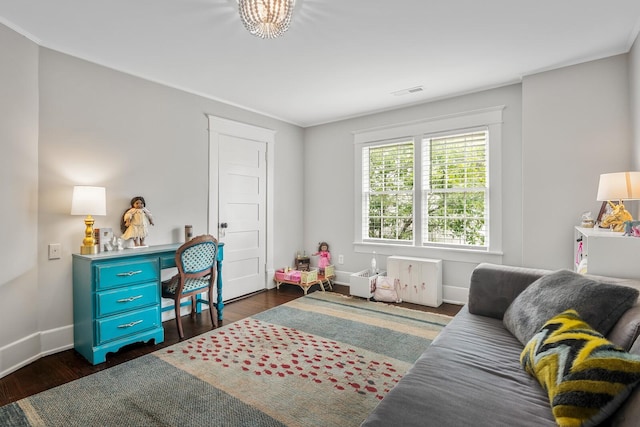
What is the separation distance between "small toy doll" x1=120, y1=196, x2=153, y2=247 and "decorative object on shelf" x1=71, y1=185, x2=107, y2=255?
1.01 ft

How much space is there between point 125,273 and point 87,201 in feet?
2.21

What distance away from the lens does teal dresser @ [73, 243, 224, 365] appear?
8.38ft

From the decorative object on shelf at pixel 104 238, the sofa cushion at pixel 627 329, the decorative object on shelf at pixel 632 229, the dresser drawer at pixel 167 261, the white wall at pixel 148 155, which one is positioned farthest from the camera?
the dresser drawer at pixel 167 261

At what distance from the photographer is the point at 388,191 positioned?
453 centimetres

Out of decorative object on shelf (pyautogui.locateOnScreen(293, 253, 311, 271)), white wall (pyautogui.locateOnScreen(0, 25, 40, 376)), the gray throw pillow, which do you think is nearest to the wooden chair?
white wall (pyautogui.locateOnScreen(0, 25, 40, 376))

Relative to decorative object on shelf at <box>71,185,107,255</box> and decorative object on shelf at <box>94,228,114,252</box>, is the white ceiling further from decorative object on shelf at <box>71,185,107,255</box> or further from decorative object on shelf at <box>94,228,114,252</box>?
decorative object on shelf at <box>94,228,114,252</box>

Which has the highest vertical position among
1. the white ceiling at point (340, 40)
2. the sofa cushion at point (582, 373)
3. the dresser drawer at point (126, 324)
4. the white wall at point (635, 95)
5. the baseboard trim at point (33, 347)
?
the white ceiling at point (340, 40)

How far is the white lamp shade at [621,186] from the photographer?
2.24 m

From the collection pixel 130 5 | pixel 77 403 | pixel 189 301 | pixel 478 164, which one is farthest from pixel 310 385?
pixel 478 164

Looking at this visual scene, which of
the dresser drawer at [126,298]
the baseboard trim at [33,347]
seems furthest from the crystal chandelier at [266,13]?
the baseboard trim at [33,347]

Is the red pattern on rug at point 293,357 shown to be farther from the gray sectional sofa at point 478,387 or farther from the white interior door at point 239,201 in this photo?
the white interior door at point 239,201

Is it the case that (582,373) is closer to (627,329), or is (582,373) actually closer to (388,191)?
(627,329)

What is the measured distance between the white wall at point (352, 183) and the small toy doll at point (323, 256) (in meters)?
0.08

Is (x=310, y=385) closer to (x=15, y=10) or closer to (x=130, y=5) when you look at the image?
(x=130, y=5)
